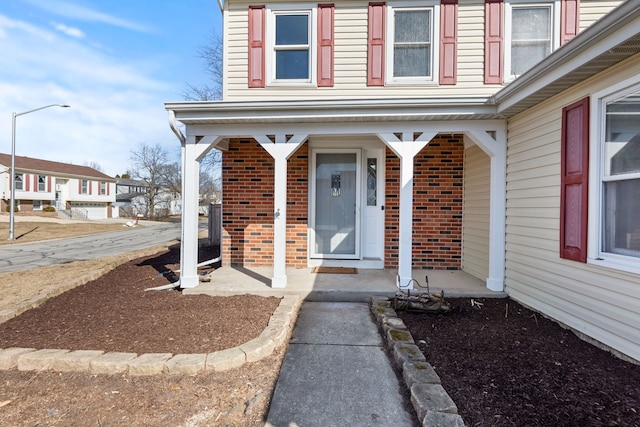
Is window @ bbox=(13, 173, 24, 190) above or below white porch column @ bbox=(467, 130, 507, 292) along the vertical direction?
above

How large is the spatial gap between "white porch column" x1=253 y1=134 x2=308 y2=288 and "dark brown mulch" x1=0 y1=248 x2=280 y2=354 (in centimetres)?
50

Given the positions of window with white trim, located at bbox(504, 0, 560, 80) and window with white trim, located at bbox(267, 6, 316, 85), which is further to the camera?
window with white trim, located at bbox(267, 6, 316, 85)

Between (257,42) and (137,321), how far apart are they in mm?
4772

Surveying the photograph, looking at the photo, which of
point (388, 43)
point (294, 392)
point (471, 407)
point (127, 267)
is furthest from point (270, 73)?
point (471, 407)

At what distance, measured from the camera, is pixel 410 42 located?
544 cm

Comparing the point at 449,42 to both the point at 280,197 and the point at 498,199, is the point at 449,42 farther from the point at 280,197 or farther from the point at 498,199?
the point at 280,197

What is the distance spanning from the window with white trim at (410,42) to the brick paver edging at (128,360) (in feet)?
16.0

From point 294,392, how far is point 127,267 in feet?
16.7

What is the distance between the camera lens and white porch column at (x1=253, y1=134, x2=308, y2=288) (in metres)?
4.41

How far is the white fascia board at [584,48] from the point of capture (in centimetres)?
228

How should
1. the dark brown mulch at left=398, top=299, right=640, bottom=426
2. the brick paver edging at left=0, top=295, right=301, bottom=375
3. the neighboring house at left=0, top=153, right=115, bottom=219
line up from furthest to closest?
the neighboring house at left=0, top=153, right=115, bottom=219, the brick paver edging at left=0, top=295, right=301, bottom=375, the dark brown mulch at left=398, top=299, right=640, bottom=426

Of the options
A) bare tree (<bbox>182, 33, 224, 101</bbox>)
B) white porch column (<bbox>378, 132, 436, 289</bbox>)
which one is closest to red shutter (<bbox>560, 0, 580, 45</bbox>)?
white porch column (<bbox>378, 132, 436, 289</bbox>)

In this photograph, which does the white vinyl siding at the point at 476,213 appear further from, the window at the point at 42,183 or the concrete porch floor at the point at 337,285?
the window at the point at 42,183

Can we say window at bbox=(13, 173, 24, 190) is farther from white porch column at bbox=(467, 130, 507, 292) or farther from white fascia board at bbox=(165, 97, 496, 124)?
white porch column at bbox=(467, 130, 507, 292)
